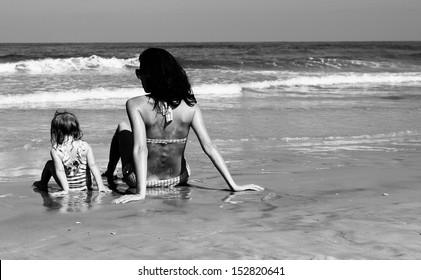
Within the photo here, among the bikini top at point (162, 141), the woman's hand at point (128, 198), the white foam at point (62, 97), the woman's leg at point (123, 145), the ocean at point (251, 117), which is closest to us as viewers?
the woman's hand at point (128, 198)

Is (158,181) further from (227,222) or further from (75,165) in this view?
(227,222)

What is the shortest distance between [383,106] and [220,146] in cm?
605

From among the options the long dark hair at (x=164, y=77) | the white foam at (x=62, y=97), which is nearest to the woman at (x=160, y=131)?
the long dark hair at (x=164, y=77)

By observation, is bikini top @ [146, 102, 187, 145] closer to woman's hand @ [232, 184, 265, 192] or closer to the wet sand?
the wet sand

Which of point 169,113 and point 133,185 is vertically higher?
point 169,113

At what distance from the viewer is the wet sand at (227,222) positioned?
351cm

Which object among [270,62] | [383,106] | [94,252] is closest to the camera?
[94,252]

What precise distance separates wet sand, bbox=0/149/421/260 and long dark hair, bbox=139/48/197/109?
2.45 feet

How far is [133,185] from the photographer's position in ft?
17.4

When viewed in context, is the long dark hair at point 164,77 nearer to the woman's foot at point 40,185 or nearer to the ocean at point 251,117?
the ocean at point 251,117

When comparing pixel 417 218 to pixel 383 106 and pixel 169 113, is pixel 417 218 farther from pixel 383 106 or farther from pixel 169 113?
pixel 383 106

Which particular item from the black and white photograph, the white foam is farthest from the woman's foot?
the white foam

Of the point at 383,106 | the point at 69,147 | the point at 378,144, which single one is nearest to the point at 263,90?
the point at 383,106

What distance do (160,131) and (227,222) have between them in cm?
125
